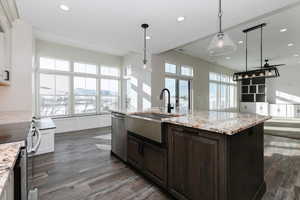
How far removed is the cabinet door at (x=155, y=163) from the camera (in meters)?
1.84

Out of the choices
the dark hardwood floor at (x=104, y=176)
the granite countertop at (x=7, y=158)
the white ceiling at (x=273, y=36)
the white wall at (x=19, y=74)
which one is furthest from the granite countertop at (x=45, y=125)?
the white ceiling at (x=273, y=36)

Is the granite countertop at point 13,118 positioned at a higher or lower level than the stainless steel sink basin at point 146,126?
higher

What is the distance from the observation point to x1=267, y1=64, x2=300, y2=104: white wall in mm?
8148

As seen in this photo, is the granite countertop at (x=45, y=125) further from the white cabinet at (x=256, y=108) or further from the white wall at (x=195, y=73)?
the white cabinet at (x=256, y=108)

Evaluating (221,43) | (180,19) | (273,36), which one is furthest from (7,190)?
(273,36)

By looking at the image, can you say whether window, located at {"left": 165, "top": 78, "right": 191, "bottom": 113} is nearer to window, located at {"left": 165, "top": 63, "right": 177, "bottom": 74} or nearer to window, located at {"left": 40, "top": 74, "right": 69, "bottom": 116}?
window, located at {"left": 165, "top": 63, "right": 177, "bottom": 74}

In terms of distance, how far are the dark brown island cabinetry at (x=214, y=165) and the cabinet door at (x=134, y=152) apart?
2.06 ft

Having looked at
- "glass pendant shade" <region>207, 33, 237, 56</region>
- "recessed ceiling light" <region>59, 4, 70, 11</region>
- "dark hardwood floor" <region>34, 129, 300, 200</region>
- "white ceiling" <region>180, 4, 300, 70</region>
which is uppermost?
"white ceiling" <region>180, 4, 300, 70</region>

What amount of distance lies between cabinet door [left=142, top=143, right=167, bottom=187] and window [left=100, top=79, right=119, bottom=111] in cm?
401

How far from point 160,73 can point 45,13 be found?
3.57m

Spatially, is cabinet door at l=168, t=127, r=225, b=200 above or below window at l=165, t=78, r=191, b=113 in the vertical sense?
below

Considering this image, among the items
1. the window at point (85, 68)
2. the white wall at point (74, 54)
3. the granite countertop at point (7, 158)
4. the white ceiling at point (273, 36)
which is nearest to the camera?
the granite countertop at point (7, 158)

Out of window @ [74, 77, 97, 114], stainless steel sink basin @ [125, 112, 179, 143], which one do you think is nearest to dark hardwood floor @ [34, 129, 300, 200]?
stainless steel sink basin @ [125, 112, 179, 143]

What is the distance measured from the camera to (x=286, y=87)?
8.44 m
